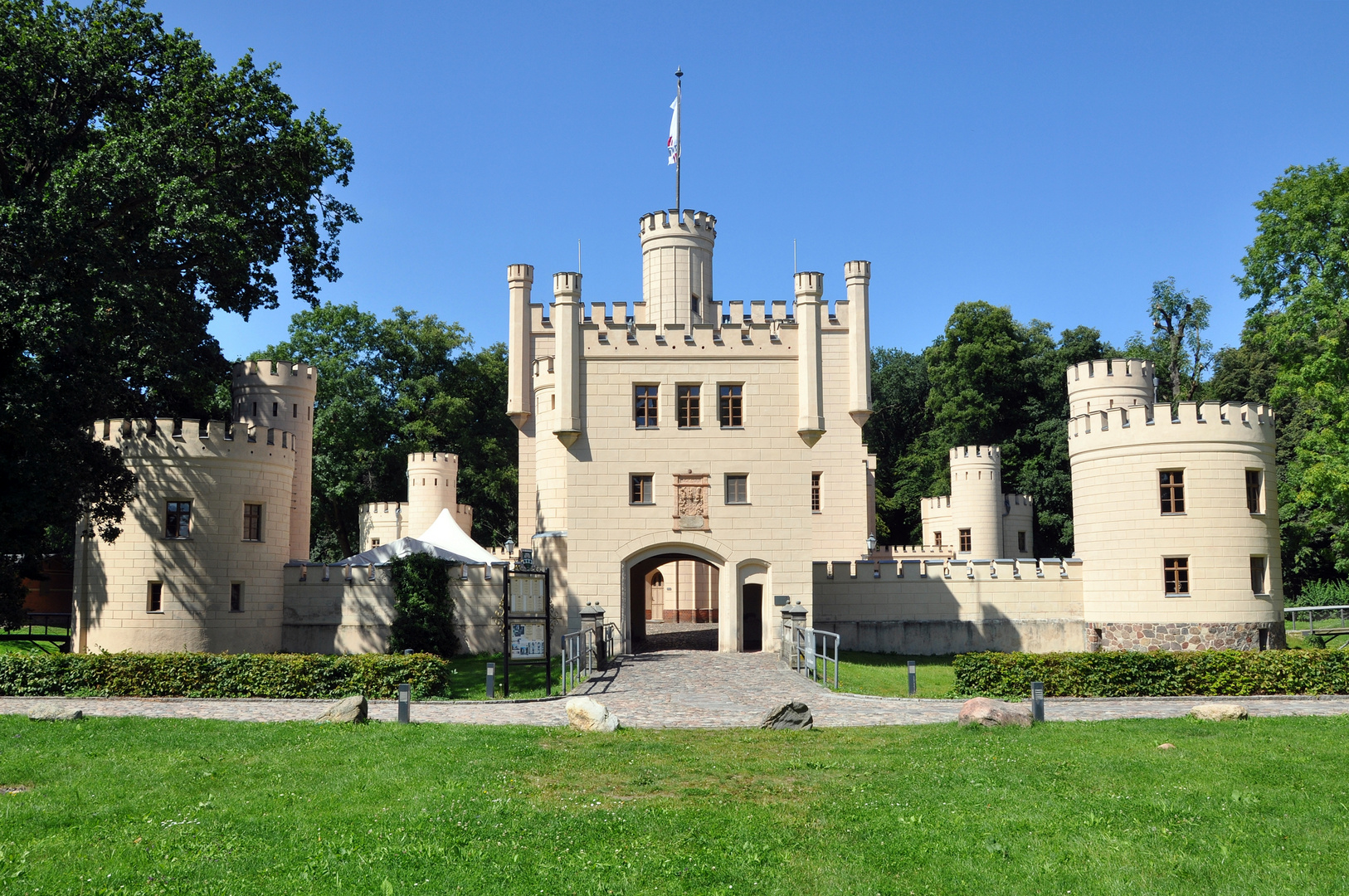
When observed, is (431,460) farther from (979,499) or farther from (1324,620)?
(1324,620)

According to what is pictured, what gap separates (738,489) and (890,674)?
6.18m

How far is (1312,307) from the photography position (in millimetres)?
29328

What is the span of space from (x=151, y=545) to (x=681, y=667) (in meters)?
13.3

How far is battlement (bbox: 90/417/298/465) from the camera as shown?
2623cm

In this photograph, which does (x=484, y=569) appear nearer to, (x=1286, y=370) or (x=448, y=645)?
(x=448, y=645)

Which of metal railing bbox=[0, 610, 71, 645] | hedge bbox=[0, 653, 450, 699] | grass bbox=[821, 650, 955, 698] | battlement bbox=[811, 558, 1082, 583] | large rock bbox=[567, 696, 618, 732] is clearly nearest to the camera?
large rock bbox=[567, 696, 618, 732]

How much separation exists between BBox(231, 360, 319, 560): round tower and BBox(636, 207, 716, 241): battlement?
13212 millimetres

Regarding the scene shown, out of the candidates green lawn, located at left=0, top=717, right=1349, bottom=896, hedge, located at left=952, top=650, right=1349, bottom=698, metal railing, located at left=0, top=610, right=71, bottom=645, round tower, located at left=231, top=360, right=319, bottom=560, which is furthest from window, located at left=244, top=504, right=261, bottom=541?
hedge, located at left=952, top=650, right=1349, bottom=698

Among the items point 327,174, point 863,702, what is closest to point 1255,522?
point 863,702

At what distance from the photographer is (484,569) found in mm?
29812

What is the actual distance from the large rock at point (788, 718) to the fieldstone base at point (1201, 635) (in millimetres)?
15197

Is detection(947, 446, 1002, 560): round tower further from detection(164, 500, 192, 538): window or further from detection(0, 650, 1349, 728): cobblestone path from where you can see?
detection(164, 500, 192, 538): window

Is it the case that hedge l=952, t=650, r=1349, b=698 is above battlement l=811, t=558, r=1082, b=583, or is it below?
below

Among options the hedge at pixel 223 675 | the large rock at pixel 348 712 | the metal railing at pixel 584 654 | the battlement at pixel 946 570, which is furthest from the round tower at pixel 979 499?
the large rock at pixel 348 712
